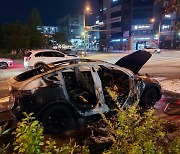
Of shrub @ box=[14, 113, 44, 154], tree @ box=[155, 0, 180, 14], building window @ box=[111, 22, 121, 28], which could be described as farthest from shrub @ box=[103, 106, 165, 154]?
building window @ box=[111, 22, 121, 28]

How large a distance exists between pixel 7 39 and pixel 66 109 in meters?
37.4

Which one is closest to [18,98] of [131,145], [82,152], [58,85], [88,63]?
[58,85]

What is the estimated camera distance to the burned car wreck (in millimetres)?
5035

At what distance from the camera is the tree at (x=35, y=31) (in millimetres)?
45719

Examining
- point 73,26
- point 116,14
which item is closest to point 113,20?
point 116,14

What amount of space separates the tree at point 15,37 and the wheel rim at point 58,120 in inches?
1406

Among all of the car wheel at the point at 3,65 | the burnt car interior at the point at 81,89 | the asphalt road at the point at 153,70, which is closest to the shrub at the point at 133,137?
the burnt car interior at the point at 81,89

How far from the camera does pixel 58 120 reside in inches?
210

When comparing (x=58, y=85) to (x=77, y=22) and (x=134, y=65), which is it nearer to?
→ (x=134, y=65)

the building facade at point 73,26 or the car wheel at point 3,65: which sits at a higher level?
the building facade at point 73,26

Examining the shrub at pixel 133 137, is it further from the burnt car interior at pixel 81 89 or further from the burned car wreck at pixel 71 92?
the burnt car interior at pixel 81 89

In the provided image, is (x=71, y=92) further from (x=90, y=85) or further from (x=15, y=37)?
(x=15, y=37)

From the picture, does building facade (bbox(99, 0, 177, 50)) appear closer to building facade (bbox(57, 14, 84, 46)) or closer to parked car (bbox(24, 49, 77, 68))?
parked car (bbox(24, 49, 77, 68))

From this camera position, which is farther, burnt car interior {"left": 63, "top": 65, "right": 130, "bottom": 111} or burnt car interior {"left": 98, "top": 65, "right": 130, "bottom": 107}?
burnt car interior {"left": 98, "top": 65, "right": 130, "bottom": 107}
